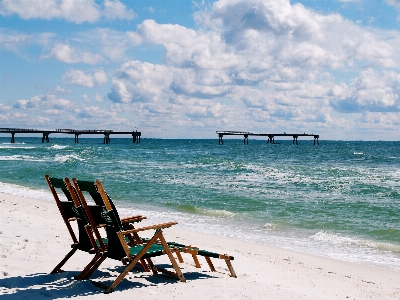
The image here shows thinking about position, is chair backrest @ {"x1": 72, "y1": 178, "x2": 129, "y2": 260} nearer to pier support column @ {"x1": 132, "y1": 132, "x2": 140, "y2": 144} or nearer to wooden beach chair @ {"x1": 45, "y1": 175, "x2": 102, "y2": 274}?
wooden beach chair @ {"x1": 45, "y1": 175, "x2": 102, "y2": 274}

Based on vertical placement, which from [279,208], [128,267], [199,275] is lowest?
[279,208]

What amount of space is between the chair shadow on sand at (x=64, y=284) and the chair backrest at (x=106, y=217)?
0.39 meters

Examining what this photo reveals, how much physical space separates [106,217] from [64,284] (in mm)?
898

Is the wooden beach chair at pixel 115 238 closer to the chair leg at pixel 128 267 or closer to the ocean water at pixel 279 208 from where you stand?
the chair leg at pixel 128 267

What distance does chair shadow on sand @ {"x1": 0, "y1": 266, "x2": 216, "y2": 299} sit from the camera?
16.0 ft

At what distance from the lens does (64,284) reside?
526 centimetres

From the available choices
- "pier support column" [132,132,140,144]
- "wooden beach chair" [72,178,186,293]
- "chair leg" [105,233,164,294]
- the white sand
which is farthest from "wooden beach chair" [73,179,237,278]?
"pier support column" [132,132,140,144]

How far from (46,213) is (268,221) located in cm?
533

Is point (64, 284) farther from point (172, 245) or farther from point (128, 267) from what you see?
point (172, 245)

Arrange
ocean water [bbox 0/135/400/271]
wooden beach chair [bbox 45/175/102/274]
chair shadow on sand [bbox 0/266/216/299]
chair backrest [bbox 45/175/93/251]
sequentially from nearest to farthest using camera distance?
chair shadow on sand [bbox 0/266/216/299], wooden beach chair [bbox 45/175/102/274], chair backrest [bbox 45/175/93/251], ocean water [bbox 0/135/400/271]

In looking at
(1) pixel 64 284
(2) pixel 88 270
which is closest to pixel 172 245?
(2) pixel 88 270

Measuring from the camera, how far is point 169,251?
5359 millimetres

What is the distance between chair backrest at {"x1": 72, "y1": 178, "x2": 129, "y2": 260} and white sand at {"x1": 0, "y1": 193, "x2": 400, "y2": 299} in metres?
0.40

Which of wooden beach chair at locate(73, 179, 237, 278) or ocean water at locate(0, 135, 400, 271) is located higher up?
wooden beach chair at locate(73, 179, 237, 278)
